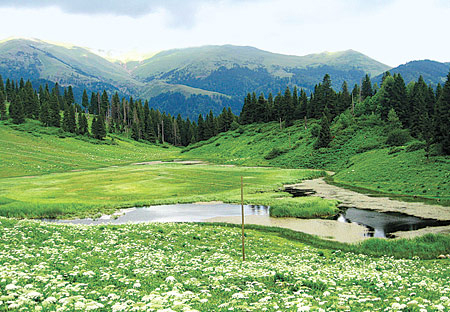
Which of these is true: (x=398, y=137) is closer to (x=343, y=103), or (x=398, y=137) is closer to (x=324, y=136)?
(x=324, y=136)

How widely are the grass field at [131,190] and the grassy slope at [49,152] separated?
21.6 meters

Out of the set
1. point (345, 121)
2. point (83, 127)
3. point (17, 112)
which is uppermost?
point (17, 112)

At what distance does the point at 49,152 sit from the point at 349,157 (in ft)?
363

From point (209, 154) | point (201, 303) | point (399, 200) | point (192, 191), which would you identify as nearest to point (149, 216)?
point (192, 191)

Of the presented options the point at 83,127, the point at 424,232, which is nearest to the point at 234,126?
the point at 83,127

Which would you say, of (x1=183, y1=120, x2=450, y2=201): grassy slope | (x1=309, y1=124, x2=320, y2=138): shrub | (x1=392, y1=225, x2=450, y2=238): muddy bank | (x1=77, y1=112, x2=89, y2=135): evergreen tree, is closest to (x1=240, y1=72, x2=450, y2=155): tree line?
(x1=309, y1=124, x2=320, y2=138): shrub

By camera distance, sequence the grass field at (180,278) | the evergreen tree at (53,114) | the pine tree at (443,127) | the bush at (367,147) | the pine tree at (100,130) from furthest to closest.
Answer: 1. the pine tree at (100,130)
2. the evergreen tree at (53,114)
3. the bush at (367,147)
4. the pine tree at (443,127)
5. the grass field at (180,278)

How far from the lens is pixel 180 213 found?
48.1m

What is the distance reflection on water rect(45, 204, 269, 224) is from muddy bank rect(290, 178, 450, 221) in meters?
15.4

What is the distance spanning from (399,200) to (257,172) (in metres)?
44.7

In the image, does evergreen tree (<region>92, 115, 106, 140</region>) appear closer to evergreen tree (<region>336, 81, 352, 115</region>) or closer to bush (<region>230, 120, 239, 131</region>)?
bush (<region>230, 120, 239, 131</region>)

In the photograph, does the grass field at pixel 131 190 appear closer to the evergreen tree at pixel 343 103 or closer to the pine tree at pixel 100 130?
the evergreen tree at pixel 343 103

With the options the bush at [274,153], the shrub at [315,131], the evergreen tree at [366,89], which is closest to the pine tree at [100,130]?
the bush at [274,153]

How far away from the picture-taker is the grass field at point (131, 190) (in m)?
48.7
